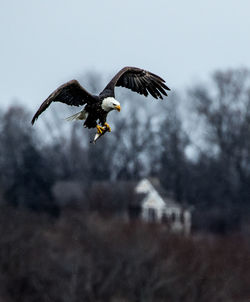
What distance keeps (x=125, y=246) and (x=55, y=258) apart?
284 centimetres

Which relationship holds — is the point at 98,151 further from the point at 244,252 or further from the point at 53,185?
the point at 244,252

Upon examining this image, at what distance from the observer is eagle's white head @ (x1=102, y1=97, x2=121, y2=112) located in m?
13.1

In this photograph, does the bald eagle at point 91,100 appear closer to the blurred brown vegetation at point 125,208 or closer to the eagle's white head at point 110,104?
the eagle's white head at point 110,104

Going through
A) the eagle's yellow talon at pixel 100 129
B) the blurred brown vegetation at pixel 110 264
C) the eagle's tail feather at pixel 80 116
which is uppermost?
the eagle's tail feather at pixel 80 116

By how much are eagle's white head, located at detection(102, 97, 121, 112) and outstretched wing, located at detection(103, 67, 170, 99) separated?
1223 millimetres

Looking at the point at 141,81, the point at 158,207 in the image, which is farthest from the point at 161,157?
the point at 141,81

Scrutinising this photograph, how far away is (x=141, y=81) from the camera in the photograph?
1492 centimetres

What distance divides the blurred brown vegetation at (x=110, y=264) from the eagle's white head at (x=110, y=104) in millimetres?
29880

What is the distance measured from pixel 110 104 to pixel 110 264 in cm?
3380

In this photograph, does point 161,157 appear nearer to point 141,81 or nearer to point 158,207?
point 158,207

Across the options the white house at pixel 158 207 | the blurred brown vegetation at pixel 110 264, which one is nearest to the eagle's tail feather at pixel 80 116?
the blurred brown vegetation at pixel 110 264

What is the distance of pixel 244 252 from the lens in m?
53.0

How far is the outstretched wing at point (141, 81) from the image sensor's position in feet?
48.4

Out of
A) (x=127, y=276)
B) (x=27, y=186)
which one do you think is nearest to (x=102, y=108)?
(x=127, y=276)
